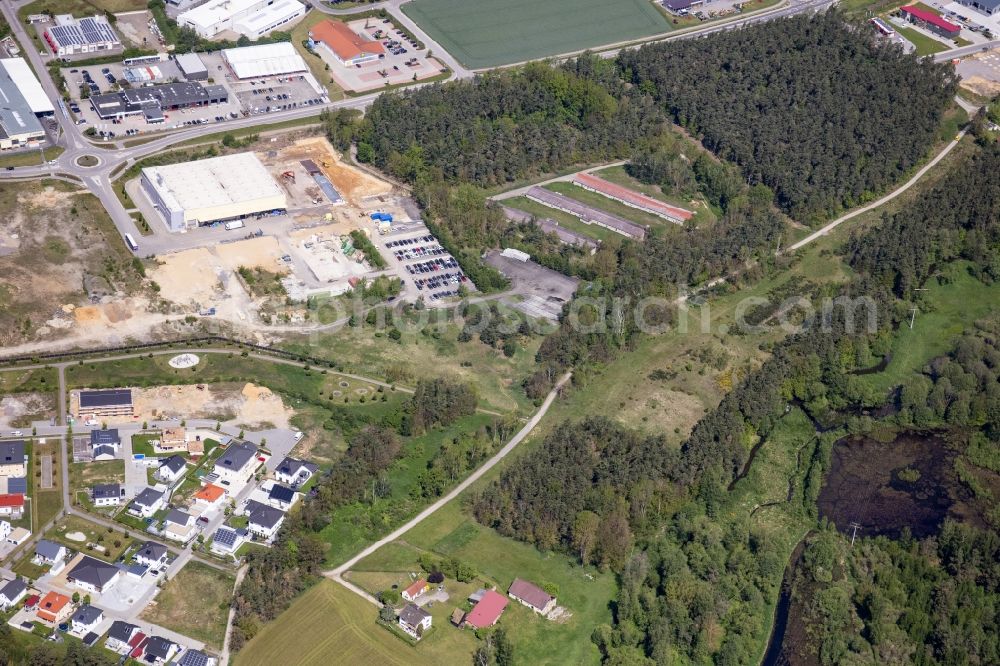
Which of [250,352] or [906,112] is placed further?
[906,112]

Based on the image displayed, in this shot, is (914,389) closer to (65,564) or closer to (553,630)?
(553,630)

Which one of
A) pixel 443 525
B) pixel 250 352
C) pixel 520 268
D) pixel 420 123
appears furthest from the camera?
pixel 420 123

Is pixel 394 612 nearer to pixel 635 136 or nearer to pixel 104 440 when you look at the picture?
pixel 104 440

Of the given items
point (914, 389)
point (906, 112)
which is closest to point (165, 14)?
point (906, 112)

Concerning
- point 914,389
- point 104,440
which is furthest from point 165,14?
point 914,389

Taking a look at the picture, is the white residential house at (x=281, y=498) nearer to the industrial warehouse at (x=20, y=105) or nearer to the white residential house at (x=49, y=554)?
the white residential house at (x=49, y=554)

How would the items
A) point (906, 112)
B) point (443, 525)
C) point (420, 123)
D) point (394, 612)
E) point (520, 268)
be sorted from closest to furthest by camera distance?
point (394, 612) < point (443, 525) < point (520, 268) < point (420, 123) < point (906, 112)
